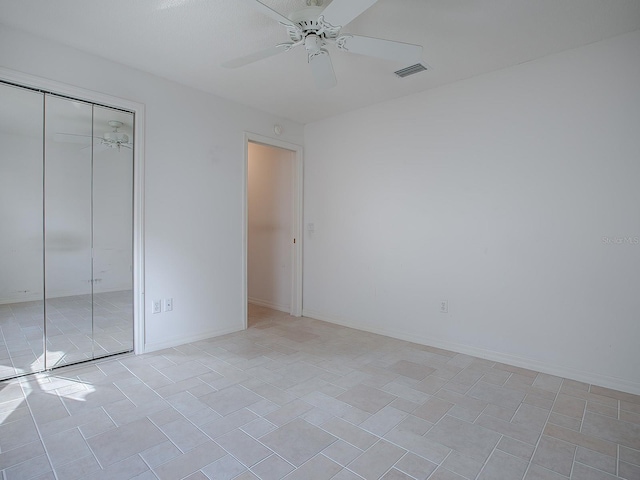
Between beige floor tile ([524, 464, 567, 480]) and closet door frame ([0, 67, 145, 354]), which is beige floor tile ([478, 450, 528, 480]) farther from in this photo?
closet door frame ([0, 67, 145, 354])

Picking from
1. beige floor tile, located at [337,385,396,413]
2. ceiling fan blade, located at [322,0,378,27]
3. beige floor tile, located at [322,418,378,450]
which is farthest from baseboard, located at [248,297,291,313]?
ceiling fan blade, located at [322,0,378,27]

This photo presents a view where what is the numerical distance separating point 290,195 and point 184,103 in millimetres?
1840

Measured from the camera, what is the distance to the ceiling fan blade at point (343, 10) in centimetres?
171

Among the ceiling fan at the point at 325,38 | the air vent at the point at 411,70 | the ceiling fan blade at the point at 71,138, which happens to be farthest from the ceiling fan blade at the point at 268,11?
the ceiling fan blade at the point at 71,138

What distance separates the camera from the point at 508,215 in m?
3.10

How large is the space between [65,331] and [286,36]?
9.98 ft

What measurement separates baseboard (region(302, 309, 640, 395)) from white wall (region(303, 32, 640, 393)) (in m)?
0.01

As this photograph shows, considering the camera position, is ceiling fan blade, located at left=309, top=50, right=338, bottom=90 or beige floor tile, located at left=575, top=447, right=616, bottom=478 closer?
beige floor tile, located at left=575, top=447, right=616, bottom=478

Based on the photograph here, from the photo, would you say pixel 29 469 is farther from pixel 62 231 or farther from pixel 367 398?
pixel 367 398

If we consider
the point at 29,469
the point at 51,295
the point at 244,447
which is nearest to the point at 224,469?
the point at 244,447

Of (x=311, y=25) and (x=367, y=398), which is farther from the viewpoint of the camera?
(x=367, y=398)

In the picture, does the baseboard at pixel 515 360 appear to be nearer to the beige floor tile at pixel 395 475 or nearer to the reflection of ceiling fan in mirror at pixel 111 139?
the beige floor tile at pixel 395 475

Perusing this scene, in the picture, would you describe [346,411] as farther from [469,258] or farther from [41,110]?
[41,110]

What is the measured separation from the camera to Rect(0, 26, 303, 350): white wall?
312 cm
